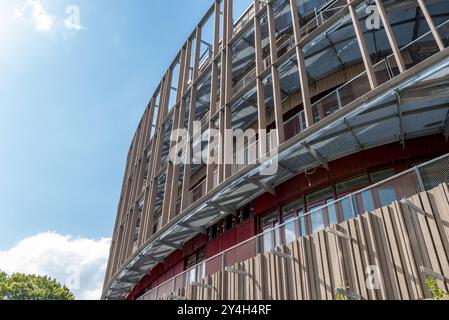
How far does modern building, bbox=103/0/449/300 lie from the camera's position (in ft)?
28.9

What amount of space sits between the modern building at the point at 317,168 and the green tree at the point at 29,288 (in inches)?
1100

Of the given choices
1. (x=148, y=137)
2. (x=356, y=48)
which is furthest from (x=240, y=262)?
(x=148, y=137)

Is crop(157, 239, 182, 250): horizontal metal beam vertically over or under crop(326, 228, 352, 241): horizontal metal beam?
over

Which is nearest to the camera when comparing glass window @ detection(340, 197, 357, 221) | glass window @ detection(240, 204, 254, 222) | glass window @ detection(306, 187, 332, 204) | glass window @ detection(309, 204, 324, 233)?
glass window @ detection(340, 197, 357, 221)

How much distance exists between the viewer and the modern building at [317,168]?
8.82 meters

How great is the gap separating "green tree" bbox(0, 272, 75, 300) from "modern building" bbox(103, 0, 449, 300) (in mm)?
27948

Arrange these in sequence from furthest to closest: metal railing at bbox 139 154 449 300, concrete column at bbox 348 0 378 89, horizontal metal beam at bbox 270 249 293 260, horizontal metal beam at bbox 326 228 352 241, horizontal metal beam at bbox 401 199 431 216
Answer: concrete column at bbox 348 0 378 89 → horizontal metal beam at bbox 270 249 293 260 → horizontal metal beam at bbox 326 228 352 241 → metal railing at bbox 139 154 449 300 → horizontal metal beam at bbox 401 199 431 216

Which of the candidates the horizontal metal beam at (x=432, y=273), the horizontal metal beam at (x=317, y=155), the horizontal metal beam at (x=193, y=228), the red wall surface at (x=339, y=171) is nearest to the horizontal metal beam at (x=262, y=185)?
the red wall surface at (x=339, y=171)

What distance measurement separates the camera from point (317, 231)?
33.9ft

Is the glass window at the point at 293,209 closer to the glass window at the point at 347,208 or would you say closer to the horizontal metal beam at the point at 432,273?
the glass window at the point at 347,208

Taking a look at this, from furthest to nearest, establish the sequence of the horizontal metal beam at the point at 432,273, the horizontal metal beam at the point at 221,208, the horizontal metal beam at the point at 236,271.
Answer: the horizontal metal beam at the point at 221,208 → the horizontal metal beam at the point at 236,271 → the horizontal metal beam at the point at 432,273

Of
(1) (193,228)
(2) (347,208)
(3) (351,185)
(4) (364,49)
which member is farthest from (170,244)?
(4) (364,49)

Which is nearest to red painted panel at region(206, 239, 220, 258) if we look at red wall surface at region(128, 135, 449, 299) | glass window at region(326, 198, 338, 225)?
red wall surface at region(128, 135, 449, 299)

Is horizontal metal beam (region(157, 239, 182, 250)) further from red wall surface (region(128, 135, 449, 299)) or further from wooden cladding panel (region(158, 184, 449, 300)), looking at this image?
wooden cladding panel (region(158, 184, 449, 300))
